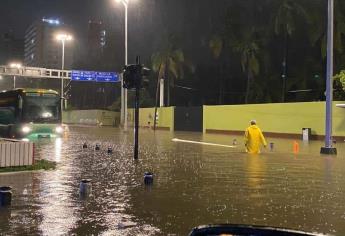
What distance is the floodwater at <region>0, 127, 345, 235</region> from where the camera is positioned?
8000 mm

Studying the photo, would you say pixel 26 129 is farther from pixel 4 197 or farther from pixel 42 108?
pixel 4 197

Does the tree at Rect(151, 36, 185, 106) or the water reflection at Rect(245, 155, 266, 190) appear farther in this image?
the tree at Rect(151, 36, 185, 106)

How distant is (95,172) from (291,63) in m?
45.4

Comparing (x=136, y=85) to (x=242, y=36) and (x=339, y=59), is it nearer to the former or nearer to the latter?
(x=339, y=59)

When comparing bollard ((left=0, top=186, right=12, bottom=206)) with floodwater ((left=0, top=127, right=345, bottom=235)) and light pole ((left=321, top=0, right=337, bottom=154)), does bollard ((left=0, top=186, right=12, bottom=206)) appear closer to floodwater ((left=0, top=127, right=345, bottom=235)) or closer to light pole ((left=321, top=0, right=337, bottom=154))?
floodwater ((left=0, top=127, right=345, bottom=235))

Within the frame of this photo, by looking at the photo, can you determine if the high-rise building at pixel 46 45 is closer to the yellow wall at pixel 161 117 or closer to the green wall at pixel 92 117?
the green wall at pixel 92 117

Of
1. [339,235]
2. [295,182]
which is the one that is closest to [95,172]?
[295,182]

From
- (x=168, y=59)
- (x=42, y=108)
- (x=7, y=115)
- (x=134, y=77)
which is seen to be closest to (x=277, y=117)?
(x=42, y=108)

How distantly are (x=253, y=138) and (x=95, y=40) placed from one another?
9705cm

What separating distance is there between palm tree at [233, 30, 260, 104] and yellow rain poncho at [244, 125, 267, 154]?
33356 mm

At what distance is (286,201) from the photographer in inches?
404

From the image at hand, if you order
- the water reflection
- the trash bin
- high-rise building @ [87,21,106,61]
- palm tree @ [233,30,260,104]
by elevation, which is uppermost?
high-rise building @ [87,21,106,61]

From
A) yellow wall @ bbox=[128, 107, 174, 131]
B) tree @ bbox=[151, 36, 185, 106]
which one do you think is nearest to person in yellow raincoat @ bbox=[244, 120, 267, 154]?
yellow wall @ bbox=[128, 107, 174, 131]

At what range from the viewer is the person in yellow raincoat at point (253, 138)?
22.7 m
